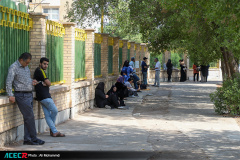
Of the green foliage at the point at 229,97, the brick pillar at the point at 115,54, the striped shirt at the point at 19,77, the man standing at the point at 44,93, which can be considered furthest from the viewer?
the brick pillar at the point at 115,54

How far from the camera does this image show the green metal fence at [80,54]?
15617 millimetres

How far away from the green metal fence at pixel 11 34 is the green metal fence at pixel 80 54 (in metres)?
4.76

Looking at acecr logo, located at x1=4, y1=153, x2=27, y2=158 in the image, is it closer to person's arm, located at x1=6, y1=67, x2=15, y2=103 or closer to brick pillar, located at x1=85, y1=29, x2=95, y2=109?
person's arm, located at x1=6, y1=67, x2=15, y2=103

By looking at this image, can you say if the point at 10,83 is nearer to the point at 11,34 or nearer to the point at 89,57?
the point at 11,34

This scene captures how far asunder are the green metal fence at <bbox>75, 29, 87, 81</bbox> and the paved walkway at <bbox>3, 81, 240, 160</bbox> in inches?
48.0

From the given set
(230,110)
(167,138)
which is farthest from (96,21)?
(167,138)

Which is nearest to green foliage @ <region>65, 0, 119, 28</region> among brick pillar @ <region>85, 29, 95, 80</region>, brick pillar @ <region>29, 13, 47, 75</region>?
brick pillar @ <region>85, 29, 95, 80</region>

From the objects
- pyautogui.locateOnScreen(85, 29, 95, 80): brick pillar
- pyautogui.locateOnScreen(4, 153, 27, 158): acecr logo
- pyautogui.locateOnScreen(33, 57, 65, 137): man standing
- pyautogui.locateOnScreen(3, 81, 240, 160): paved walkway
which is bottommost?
pyautogui.locateOnScreen(3, 81, 240, 160): paved walkway

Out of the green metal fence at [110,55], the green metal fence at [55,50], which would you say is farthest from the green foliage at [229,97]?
the green metal fence at [110,55]

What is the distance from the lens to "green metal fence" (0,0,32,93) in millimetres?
9328

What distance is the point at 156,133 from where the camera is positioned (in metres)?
11.7

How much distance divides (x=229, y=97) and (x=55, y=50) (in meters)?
5.30

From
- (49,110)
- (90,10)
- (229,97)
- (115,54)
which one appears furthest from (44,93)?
(90,10)

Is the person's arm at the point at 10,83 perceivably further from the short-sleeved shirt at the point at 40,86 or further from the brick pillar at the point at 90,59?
the brick pillar at the point at 90,59
